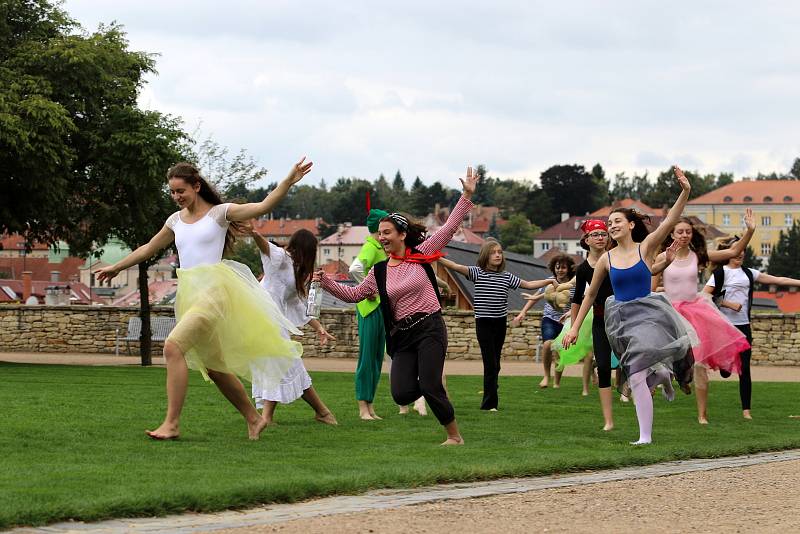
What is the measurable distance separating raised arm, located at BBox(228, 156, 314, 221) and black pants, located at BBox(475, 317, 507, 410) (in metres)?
4.96

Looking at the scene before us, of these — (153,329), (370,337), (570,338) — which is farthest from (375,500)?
(153,329)

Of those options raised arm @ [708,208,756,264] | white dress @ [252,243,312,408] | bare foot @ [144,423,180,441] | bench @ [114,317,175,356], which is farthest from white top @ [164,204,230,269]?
bench @ [114,317,175,356]

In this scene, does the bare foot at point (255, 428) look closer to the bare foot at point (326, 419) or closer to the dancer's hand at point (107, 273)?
the bare foot at point (326, 419)

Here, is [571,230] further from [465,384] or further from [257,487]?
[257,487]

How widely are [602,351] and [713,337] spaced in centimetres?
181

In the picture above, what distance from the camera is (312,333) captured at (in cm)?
3688

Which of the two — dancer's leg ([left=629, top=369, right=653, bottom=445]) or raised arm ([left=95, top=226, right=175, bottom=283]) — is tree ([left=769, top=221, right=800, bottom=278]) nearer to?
dancer's leg ([left=629, top=369, right=653, bottom=445])

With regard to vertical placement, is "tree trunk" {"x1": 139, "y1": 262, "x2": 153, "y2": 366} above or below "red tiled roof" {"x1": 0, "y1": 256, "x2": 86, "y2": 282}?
below

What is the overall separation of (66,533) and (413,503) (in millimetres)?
2138

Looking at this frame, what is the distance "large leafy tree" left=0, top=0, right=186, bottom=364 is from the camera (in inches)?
1152

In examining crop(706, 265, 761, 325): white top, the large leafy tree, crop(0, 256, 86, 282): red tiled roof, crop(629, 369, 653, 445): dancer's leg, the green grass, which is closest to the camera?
the green grass

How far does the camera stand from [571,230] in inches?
7820

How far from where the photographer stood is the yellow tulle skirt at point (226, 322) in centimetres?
1045

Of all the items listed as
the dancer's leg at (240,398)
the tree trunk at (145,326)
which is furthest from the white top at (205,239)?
the tree trunk at (145,326)
